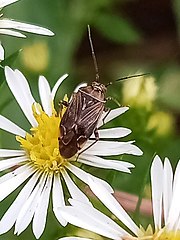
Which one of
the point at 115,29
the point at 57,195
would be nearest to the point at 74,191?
the point at 57,195

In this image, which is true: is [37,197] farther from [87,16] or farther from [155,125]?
[87,16]

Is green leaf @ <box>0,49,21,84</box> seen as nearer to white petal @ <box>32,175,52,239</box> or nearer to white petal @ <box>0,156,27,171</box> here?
white petal @ <box>0,156,27,171</box>

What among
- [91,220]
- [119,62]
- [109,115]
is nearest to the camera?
[91,220]

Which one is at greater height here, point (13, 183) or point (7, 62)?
point (7, 62)

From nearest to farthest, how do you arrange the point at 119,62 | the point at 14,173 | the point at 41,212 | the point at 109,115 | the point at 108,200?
the point at 108,200, the point at 41,212, the point at 14,173, the point at 109,115, the point at 119,62

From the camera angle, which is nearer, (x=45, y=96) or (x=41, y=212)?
(x=41, y=212)

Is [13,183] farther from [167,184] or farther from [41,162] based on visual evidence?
[167,184]

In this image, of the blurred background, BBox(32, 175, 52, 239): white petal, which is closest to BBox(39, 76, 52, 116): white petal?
the blurred background

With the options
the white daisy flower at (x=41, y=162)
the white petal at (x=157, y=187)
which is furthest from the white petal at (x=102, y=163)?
the white petal at (x=157, y=187)
